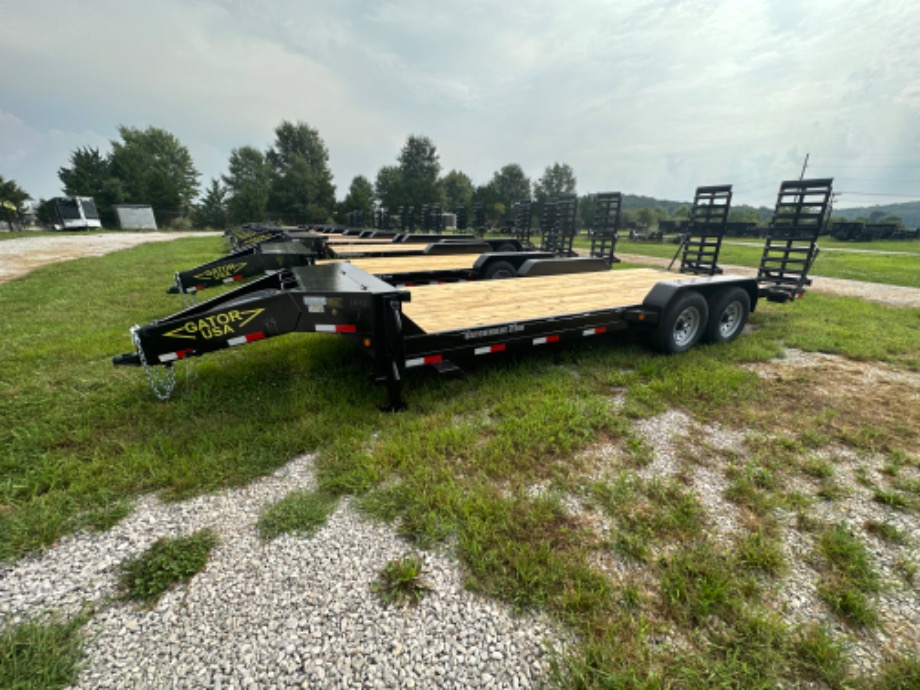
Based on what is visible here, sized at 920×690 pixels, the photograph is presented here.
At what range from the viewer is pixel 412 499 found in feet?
8.39

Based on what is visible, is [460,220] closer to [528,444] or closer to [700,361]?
[700,361]

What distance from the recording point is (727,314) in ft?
19.1

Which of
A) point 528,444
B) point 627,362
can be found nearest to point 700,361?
point 627,362

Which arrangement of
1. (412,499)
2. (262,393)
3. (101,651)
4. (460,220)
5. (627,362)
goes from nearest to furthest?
(101,651) → (412,499) → (262,393) → (627,362) → (460,220)

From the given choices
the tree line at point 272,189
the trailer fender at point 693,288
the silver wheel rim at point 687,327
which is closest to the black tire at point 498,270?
the trailer fender at point 693,288

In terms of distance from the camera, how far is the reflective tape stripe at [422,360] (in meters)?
3.52

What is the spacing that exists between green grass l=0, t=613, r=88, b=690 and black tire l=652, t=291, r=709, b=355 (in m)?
5.28

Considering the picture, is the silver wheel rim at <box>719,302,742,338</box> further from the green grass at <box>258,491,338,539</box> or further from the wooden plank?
the green grass at <box>258,491,338,539</box>

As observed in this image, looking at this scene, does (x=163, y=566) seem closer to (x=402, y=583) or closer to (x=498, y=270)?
(x=402, y=583)

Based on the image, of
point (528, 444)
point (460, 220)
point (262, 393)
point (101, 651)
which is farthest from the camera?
point (460, 220)

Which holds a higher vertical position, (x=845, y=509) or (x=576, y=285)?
(x=576, y=285)

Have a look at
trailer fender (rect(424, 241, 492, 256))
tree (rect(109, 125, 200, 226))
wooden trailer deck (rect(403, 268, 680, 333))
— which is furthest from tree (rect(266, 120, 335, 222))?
wooden trailer deck (rect(403, 268, 680, 333))

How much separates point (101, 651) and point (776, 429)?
15.2 ft

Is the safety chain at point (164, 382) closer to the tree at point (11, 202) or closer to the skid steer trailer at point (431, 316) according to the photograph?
the skid steer trailer at point (431, 316)
